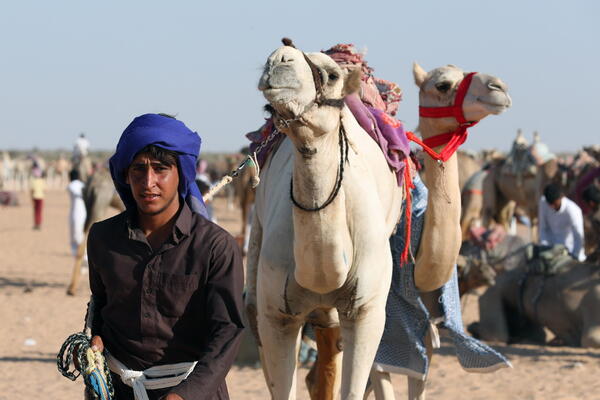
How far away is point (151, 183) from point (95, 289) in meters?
0.43

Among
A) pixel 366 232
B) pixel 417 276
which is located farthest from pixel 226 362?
pixel 417 276

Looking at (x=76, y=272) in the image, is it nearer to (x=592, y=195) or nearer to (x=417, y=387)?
(x=592, y=195)

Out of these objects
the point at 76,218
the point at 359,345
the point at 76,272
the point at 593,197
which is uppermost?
the point at 359,345

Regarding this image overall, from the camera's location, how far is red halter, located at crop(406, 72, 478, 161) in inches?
197

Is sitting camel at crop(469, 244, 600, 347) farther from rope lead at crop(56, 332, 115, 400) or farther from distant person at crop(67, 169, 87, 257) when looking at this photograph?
rope lead at crop(56, 332, 115, 400)

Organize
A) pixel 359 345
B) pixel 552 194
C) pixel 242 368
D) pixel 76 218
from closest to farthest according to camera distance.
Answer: pixel 359 345 → pixel 242 368 → pixel 552 194 → pixel 76 218

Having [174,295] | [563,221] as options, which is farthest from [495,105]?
[563,221]

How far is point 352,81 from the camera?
3.86 m

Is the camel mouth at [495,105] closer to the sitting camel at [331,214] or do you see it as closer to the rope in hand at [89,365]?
the sitting camel at [331,214]

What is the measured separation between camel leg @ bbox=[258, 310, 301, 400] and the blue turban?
4.32 ft

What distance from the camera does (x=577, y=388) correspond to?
8.23 meters

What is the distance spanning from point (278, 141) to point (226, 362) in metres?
2.14

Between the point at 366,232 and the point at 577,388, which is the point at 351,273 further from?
the point at 577,388

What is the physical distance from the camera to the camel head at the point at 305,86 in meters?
3.55
